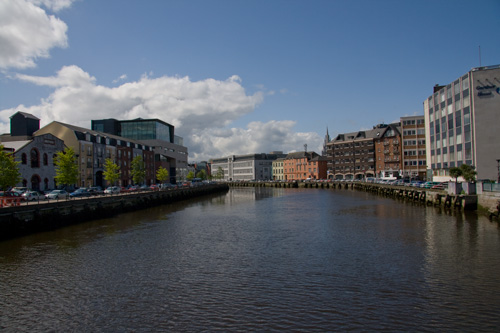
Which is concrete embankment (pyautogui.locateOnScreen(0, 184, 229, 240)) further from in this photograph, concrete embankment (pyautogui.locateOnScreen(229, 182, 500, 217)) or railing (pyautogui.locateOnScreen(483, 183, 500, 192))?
railing (pyautogui.locateOnScreen(483, 183, 500, 192))

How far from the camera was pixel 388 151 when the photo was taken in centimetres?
13238

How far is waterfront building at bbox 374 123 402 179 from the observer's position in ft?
418

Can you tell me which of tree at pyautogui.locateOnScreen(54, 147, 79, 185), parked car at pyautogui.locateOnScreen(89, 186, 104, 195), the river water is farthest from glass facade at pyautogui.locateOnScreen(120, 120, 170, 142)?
the river water

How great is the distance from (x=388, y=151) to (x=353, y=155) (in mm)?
20777

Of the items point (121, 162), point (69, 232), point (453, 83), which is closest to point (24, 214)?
point (69, 232)

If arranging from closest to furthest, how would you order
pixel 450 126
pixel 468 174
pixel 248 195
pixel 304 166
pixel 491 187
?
pixel 491 187
pixel 468 174
pixel 450 126
pixel 248 195
pixel 304 166

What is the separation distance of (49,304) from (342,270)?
14650 mm

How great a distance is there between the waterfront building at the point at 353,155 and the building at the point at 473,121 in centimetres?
7179

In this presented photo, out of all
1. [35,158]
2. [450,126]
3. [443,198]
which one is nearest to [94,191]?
[35,158]

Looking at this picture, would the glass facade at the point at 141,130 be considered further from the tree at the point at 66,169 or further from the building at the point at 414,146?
the building at the point at 414,146

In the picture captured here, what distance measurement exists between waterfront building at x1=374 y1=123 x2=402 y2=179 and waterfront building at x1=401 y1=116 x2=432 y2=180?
4.82 m

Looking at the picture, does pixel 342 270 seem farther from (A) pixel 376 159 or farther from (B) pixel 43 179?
(A) pixel 376 159

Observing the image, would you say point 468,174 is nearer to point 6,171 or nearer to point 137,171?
point 6,171

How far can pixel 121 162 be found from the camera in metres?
95.7
